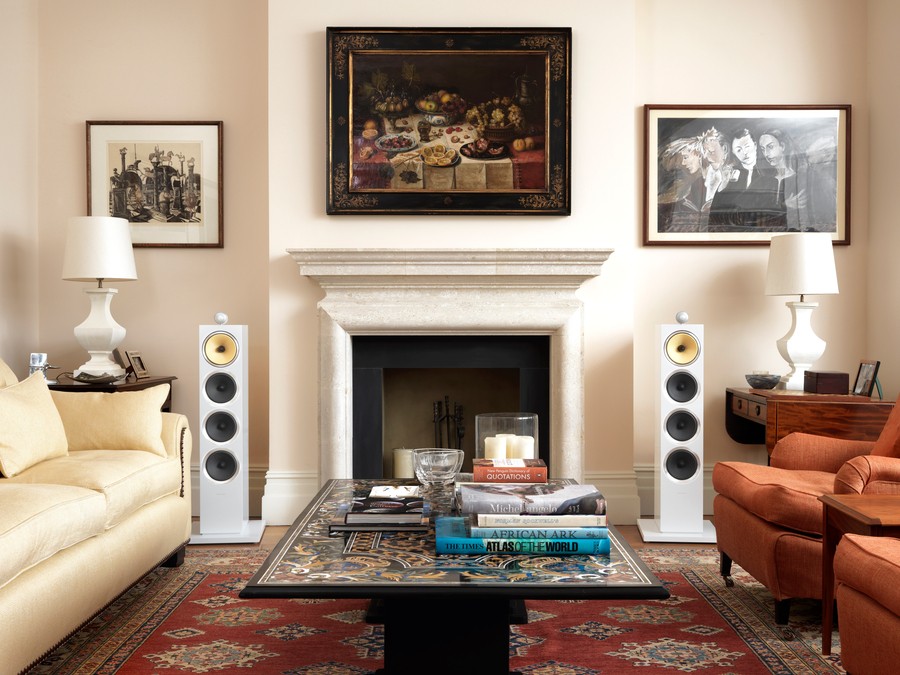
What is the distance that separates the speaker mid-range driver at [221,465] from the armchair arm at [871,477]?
2.70 m

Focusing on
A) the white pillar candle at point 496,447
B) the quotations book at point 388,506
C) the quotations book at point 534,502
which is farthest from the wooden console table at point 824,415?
the quotations book at point 534,502

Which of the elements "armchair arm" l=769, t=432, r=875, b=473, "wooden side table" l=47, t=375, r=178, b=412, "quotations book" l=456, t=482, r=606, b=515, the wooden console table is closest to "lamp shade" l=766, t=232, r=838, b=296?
the wooden console table

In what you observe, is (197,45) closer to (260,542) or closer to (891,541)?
(260,542)

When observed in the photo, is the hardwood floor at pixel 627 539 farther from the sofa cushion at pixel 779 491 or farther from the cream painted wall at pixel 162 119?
the cream painted wall at pixel 162 119

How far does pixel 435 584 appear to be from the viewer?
1646mm

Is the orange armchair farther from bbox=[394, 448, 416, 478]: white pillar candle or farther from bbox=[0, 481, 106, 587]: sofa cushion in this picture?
bbox=[0, 481, 106, 587]: sofa cushion

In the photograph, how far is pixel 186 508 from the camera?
3461mm

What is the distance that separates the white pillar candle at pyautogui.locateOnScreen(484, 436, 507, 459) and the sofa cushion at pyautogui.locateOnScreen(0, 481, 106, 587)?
49.1 inches

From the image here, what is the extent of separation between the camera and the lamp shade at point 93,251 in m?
3.98

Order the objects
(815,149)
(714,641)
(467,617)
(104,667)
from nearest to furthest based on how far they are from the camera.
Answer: (467,617)
(104,667)
(714,641)
(815,149)

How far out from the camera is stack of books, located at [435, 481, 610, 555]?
1.85m

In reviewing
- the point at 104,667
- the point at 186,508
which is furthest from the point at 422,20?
the point at 104,667

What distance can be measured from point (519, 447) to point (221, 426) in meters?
1.92

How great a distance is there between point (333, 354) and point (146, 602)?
1577 millimetres
